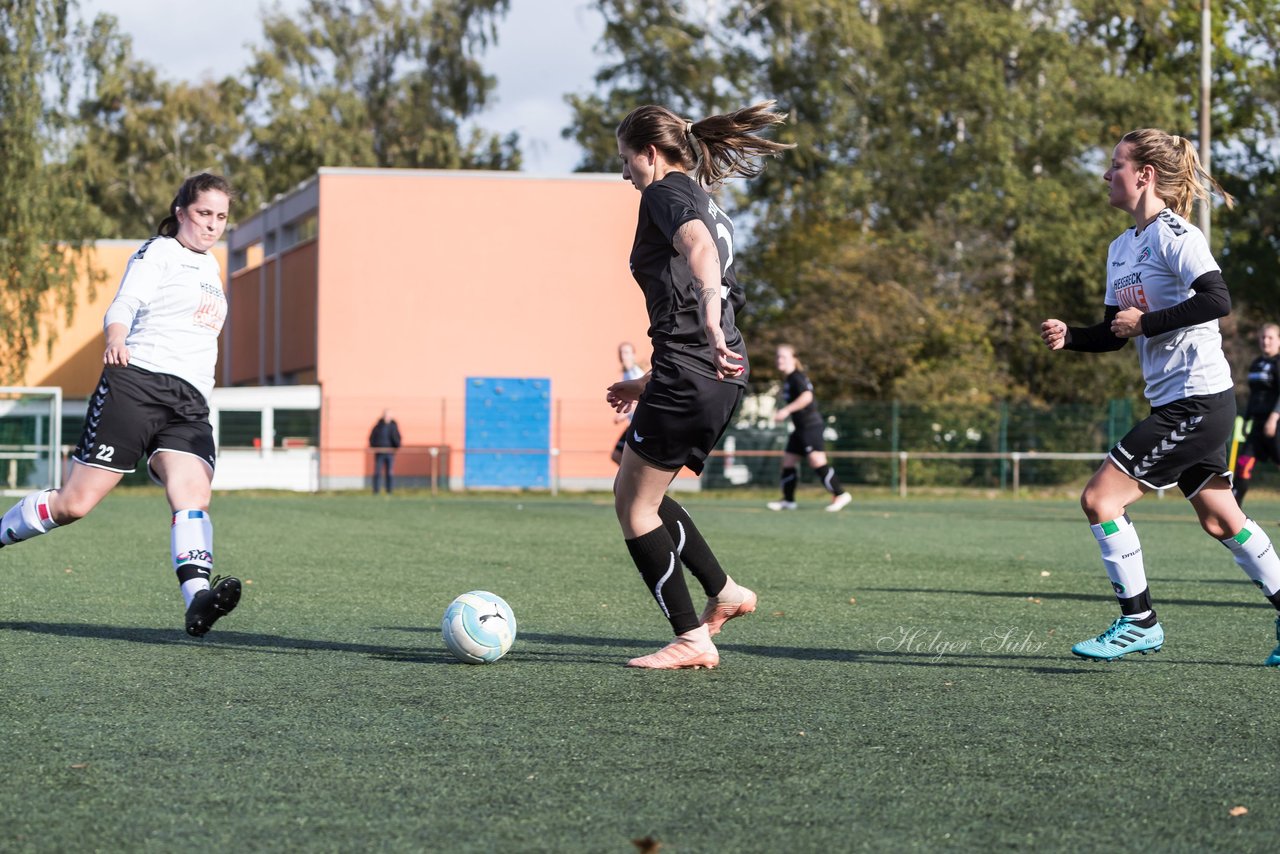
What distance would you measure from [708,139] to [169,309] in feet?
7.69

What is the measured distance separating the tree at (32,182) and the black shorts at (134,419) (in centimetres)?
2848

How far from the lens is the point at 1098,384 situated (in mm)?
38375

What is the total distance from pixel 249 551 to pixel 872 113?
3239 centimetres

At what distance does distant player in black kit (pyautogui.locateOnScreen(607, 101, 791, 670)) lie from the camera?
5.28 meters

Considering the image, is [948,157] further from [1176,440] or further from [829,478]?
[1176,440]

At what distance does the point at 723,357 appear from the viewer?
518 centimetres

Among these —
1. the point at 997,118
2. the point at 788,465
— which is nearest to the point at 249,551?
the point at 788,465

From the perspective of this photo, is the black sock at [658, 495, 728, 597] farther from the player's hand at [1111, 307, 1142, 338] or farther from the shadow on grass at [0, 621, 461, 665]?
the player's hand at [1111, 307, 1142, 338]

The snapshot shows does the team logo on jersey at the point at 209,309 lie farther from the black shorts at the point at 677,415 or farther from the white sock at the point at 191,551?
the black shorts at the point at 677,415

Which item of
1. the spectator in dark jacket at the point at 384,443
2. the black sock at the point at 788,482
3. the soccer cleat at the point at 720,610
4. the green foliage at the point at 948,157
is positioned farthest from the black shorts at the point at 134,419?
the green foliage at the point at 948,157

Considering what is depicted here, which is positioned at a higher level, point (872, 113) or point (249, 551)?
point (872, 113)

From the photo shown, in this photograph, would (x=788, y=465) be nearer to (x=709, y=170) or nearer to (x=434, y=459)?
(x=434, y=459)

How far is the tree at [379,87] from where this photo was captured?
4678 cm

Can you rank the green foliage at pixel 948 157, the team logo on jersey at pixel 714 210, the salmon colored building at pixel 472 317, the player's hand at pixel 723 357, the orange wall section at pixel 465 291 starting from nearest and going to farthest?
the player's hand at pixel 723 357 < the team logo on jersey at pixel 714 210 < the salmon colored building at pixel 472 317 < the orange wall section at pixel 465 291 < the green foliage at pixel 948 157
